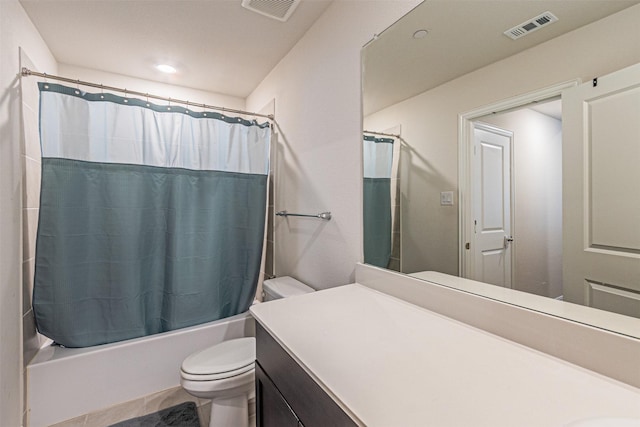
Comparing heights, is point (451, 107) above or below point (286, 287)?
above

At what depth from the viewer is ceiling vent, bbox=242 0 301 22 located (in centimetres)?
150

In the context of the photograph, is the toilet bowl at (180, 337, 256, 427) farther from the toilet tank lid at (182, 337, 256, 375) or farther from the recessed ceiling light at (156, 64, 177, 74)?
the recessed ceiling light at (156, 64, 177, 74)

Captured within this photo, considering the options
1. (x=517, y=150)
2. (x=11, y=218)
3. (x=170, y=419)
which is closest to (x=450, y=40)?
(x=517, y=150)

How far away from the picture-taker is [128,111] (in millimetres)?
1696

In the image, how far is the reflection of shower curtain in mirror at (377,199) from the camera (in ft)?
4.11

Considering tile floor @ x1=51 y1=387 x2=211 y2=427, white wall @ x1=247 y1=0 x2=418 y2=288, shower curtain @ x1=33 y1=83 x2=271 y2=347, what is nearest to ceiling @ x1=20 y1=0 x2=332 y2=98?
A: white wall @ x1=247 y1=0 x2=418 y2=288

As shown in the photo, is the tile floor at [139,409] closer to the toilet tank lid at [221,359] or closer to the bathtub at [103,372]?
the bathtub at [103,372]

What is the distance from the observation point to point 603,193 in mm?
628

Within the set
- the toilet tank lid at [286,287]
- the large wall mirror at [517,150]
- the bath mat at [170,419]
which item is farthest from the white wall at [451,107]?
the bath mat at [170,419]

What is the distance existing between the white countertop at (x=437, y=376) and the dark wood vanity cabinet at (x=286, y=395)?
4cm

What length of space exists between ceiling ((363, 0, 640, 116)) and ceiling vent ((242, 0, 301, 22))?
0.60m

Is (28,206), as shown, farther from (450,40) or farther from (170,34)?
(450,40)

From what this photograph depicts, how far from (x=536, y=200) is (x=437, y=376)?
0.56 m

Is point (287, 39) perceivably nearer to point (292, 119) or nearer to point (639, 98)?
point (292, 119)
